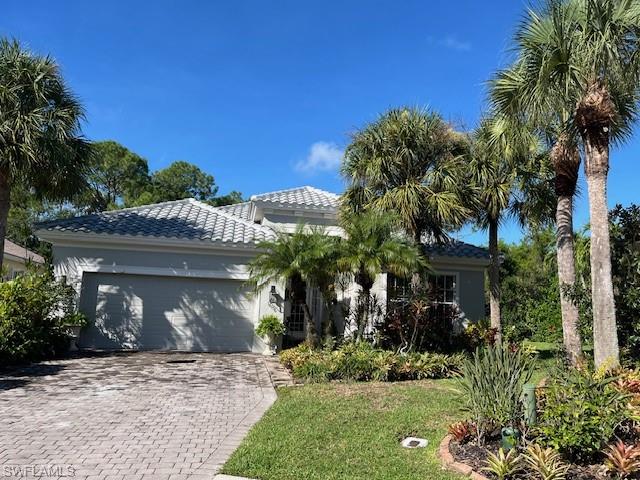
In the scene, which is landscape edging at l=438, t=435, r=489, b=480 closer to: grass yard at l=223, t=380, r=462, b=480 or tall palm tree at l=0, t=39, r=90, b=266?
grass yard at l=223, t=380, r=462, b=480

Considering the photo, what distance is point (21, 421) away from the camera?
6.90 metres

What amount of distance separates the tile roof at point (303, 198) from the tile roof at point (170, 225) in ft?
3.84

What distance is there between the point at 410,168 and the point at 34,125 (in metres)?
10.2

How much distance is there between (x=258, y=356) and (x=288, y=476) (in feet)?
32.8

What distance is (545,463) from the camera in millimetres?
4770

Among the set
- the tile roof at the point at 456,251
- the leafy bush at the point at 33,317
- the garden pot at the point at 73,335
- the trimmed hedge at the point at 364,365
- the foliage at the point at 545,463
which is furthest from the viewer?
the tile roof at the point at 456,251

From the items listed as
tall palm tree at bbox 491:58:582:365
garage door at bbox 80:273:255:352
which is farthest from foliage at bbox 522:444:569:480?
garage door at bbox 80:273:255:352

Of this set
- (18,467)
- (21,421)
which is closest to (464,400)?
(18,467)

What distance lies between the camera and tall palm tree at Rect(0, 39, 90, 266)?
12.4 metres

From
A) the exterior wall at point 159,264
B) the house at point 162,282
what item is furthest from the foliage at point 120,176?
the exterior wall at point 159,264

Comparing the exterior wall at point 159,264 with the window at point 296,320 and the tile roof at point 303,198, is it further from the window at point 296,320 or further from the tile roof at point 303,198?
the tile roof at point 303,198

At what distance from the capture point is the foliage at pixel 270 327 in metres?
15.1

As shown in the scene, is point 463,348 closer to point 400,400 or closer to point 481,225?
point 481,225

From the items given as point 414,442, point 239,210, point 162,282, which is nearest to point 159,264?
point 162,282
